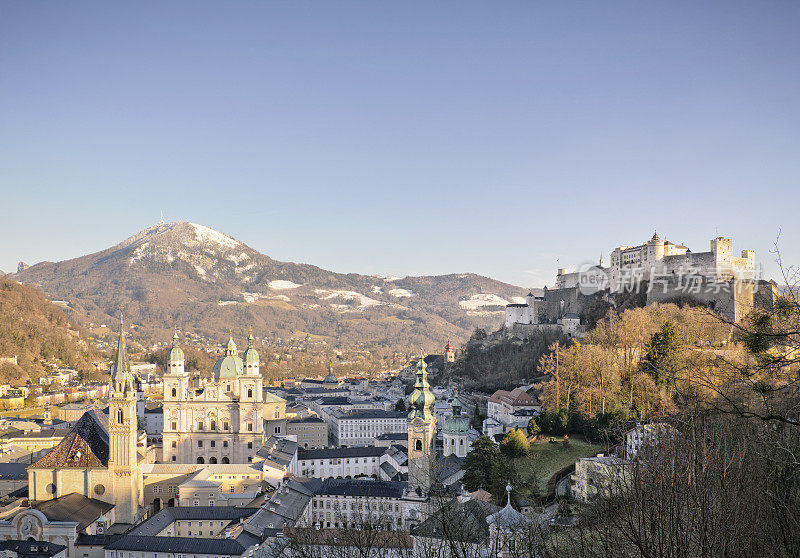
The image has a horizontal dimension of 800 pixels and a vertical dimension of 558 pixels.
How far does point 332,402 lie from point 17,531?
49221mm

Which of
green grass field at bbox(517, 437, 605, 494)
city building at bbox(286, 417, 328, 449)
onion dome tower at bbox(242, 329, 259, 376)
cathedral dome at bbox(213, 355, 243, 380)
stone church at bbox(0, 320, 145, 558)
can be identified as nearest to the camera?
green grass field at bbox(517, 437, 605, 494)

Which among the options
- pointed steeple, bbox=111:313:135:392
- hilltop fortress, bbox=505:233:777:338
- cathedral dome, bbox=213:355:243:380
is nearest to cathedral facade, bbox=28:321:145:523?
pointed steeple, bbox=111:313:135:392

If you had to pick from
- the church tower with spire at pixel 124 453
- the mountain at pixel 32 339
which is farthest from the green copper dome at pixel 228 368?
the mountain at pixel 32 339

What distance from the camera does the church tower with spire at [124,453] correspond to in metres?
37.0

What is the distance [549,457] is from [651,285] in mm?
28293

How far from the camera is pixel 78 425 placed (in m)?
39.6

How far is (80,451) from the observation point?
3784 centimetres

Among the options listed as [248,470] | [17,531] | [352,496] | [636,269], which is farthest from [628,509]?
[636,269]

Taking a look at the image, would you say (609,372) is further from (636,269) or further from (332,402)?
(332,402)

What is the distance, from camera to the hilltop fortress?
51000mm

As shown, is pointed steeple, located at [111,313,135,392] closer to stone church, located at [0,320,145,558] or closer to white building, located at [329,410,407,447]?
stone church, located at [0,320,145,558]

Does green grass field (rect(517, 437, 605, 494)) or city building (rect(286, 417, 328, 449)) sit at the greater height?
green grass field (rect(517, 437, 605, 494))

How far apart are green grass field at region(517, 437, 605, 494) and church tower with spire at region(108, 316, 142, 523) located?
2241 centimetres

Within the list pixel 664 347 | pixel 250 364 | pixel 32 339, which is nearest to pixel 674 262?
pixel 664 347
